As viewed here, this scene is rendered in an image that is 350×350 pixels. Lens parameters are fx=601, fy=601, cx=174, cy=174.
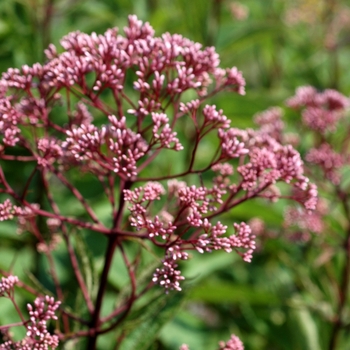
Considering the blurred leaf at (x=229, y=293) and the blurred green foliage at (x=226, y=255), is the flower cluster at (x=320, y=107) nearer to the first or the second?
the blurred green foliage at (x=226, y=255)

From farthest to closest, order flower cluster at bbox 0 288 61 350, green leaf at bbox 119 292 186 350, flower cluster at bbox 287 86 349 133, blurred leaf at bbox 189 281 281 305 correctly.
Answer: flower cluster at bbox 287 86 349 133 < blurred leaf at bbox 189 281 281 305 < green leaf at bbox 119 292 186 350 < flower cluster at bbox 0 288 61 350

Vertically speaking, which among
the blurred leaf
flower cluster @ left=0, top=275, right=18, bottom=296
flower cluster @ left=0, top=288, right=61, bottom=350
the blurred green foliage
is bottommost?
flower cluster @ left=0, top=288, right=61, bottom=350

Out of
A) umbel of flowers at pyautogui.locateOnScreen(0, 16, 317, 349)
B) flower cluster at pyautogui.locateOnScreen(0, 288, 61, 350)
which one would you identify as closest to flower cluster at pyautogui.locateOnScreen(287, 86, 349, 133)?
umbel of flowers at pyautogui.locateOnScreen(0, 16, 317, 349)

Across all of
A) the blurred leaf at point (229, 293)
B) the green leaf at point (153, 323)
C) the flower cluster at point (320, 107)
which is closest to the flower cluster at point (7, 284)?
the green leaf at point (153, 323)

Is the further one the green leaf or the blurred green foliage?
the blurred green foliage

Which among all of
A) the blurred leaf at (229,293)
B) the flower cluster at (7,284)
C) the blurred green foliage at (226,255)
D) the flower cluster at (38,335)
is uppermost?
the blurred green foliage at (226,255)

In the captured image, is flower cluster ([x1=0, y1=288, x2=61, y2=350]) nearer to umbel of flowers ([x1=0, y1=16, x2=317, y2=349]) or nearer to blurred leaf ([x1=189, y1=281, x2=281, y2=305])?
umbel of flowers ([x1=0, y1=16, x2=317, y2=349])

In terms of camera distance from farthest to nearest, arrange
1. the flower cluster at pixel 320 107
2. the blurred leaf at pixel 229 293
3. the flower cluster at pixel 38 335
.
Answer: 1. the flower cluster at pixel 320 107
2. the blurred leaf at pixel 229 293
3. the flower cluster at pixel 38 335

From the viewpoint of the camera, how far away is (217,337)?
3.27 m

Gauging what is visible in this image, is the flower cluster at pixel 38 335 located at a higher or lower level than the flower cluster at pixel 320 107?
lower

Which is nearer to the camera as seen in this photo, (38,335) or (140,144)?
(38,335)

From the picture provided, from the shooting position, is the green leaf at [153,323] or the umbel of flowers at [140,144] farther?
the green leaf at [153,323]

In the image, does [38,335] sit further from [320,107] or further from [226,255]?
[320,107]

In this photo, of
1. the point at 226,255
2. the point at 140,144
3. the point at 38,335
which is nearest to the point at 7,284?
the point at 38,335
